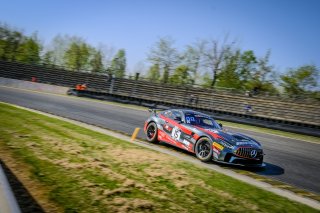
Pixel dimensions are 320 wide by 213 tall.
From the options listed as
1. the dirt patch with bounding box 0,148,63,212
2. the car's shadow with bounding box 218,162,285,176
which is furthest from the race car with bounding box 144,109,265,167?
the dirt patch with bounding box 0,148,63,212

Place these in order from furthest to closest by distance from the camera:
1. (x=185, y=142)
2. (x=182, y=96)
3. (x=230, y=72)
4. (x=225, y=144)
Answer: (x=230, y=72) → (x=182, y=96) → (x=185, y=142) → (x=225, y=144)

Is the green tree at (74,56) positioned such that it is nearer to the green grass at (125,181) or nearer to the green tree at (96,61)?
the green tree at (96,61)

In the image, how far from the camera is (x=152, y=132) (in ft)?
37.2

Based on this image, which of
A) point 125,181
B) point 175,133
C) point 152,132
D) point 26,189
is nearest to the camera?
point 26,189

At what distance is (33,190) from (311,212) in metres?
4.80

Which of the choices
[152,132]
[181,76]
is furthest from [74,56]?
[152,132]

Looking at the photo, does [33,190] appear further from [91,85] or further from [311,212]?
[91,85]

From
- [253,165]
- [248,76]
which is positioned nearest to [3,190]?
[253,165]

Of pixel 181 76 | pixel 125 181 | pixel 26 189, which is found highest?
pixel 181 76

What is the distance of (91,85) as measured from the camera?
37.7 metres

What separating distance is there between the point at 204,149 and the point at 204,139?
323 mm

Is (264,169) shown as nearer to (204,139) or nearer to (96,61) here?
(204,139)

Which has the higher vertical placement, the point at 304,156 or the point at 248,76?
the point at 248,76

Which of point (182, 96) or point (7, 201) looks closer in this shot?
point (7, 201)
